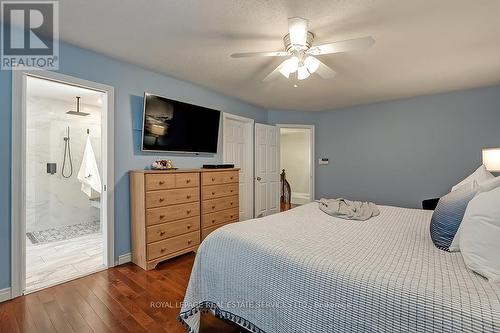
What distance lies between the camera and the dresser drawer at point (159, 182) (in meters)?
2.57

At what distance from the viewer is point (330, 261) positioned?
1200 millimetres

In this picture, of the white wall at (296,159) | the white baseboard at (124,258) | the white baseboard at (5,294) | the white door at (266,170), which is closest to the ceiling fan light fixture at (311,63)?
the white door at (266,170)

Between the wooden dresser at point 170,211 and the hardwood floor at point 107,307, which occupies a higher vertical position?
the wooden dresser at point 170,211

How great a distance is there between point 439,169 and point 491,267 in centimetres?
354

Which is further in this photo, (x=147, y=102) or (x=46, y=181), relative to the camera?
(x=46, y=181)

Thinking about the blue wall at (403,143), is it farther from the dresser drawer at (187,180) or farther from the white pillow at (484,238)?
the white pillow at (484,238)

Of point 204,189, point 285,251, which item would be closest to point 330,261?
point 285,251

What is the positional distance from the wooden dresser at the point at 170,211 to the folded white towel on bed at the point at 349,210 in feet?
5.07

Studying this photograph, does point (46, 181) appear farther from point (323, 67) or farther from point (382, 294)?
point (382, 294)

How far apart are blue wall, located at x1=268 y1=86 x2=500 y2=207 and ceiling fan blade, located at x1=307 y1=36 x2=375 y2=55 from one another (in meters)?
3.08

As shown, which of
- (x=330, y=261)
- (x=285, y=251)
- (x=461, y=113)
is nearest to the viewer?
(x=330, y=261)

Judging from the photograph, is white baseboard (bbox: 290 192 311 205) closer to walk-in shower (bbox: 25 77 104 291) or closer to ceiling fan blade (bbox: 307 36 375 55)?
walk-in shower (bbox: 25 77 104 291)

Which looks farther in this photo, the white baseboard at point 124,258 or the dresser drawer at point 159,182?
the white baseboard at point 124,258

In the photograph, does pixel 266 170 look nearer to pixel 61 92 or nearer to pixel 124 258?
pixel 124 258
